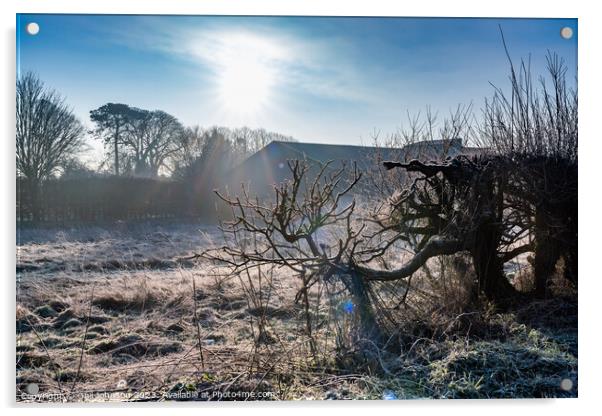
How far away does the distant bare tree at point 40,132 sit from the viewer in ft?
9.67

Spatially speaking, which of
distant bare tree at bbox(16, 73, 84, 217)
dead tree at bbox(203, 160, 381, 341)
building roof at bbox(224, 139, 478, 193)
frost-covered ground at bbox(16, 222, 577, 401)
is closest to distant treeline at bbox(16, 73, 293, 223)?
distant bare tree at bbox(16, 73, 84, 217)

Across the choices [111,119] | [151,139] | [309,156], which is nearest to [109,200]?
[151,139]

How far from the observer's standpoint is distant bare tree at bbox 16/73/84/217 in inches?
116

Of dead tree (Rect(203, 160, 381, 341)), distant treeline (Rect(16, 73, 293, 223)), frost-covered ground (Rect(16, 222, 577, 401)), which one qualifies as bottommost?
frost-covered ground (Rect(16, 222, 577, 401))

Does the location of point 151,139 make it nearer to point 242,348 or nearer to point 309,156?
point 309,156

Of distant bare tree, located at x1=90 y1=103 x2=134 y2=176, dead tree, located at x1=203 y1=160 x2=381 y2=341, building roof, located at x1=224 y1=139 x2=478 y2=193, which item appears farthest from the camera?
building roof, located at x1=224 y1=139 x2=478 y2=193

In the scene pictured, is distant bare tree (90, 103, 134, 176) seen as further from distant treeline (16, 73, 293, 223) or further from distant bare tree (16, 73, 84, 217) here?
distant bare tree (16, 73, 84, 217)

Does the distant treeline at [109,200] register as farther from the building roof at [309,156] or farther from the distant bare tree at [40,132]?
the building roof at [309,156]

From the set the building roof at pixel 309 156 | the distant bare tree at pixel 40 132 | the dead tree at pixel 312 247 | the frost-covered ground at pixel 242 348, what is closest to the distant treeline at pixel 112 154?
the distant bare tree at pixel 40 132

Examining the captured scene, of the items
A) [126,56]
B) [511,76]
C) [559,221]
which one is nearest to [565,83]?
[511,76]

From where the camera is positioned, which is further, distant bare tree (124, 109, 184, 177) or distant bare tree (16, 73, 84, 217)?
distant bare tree (124, 109, 184, 177)

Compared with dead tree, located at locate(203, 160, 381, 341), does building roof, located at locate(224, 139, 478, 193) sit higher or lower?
higher

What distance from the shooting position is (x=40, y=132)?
306 centimetres

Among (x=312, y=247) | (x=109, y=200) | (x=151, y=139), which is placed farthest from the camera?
(x=109, y=200)
